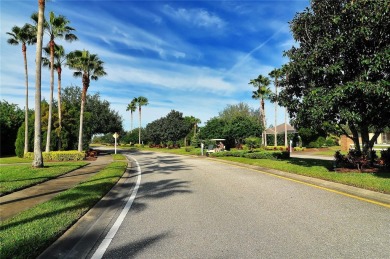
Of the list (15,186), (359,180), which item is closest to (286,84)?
(359,180)

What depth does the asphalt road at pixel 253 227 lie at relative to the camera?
4.65 meters

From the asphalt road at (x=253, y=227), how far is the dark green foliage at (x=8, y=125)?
108ft

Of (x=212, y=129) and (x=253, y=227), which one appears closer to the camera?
(x=253, y=227)

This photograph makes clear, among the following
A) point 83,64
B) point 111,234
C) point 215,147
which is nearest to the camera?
point 111,234

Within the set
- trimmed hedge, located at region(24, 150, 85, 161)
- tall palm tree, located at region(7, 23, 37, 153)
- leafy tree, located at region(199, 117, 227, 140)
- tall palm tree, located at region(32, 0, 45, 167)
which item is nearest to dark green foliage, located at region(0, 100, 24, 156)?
tall palm tree, located at region(7, 23, 37, 153)

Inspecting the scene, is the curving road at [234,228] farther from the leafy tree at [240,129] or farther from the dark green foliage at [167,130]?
the dark green foliage at [167,130]

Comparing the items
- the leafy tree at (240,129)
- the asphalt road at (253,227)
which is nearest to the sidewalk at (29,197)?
the asphalt road at (253,227)

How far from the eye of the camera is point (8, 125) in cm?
3603

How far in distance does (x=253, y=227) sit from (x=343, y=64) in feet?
29.9

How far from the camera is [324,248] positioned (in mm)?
4684

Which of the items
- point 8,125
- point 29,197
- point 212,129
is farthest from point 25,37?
point 212,129

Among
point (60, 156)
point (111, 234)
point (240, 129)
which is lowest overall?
point (111, 234)

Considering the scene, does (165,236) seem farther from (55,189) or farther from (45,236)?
(55,189)

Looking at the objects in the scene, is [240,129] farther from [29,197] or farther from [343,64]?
[29,197]
